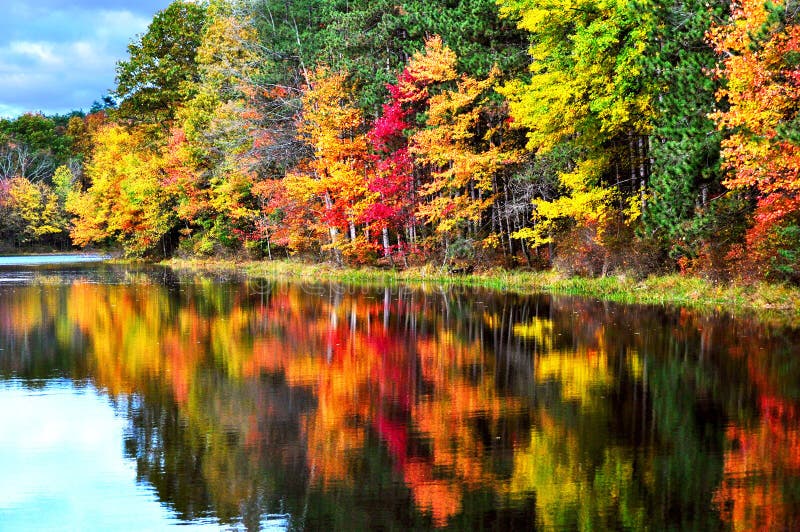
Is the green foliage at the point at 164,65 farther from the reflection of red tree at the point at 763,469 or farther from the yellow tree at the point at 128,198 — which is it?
the reflection of red tree at the point at 763,469

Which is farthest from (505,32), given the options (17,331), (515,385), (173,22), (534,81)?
(173,22)

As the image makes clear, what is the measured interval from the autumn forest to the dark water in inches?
228

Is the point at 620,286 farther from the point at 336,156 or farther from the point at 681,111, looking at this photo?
the point at 336,156

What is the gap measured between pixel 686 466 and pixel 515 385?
4.38 meters

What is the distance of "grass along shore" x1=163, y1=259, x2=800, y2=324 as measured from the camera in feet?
70.6

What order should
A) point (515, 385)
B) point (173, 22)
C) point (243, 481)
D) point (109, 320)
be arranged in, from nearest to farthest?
point (243, 481), point (515, 385), point (109, 320), point (173, 22)

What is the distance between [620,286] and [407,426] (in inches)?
715

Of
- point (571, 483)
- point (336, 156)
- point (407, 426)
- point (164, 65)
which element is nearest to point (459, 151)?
point (336, 156)

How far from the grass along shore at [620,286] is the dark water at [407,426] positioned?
293cm

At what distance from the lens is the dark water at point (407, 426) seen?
279 inches

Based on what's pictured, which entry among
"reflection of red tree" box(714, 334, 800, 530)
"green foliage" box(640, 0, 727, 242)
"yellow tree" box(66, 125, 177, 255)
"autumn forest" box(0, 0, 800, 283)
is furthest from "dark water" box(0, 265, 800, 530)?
"yellow tree" box(66, 125, 177, 255)

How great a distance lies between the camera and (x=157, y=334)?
1962 cm

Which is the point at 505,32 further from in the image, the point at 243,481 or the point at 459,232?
the point at 243,481

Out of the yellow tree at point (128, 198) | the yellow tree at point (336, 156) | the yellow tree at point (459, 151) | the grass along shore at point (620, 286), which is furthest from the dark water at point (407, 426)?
the yellow tree at point (128, 198)
